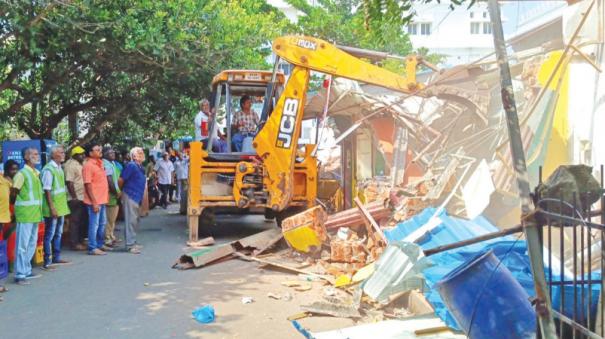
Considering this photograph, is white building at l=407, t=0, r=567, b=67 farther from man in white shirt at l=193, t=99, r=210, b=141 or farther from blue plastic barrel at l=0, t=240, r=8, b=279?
blue plastic barrel at l=0, t=240, r=8, b=279

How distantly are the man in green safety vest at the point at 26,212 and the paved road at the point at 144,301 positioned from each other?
0.28 meters

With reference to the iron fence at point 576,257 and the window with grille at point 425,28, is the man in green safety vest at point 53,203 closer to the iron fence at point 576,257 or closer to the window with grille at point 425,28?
the iron fence at point 576,257

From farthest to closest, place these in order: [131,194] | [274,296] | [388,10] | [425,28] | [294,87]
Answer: [425,28] < [131,194] < [294,87] < [274,296] < [388,10]

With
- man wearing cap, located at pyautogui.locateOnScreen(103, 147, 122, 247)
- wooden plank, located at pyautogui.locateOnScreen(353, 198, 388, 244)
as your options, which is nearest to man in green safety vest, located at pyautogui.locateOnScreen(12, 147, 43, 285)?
man wearing cap, located at pyautogui.locateOnScreen(103, 147, 122, 247)

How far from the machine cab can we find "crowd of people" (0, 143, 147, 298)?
1.57 m

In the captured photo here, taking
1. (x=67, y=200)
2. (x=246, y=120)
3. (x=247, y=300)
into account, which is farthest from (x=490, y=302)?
(x=246, y=120)

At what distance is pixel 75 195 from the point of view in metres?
9.13

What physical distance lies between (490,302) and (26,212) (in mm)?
5963

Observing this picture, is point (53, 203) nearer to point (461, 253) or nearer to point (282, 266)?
point (282, 266)

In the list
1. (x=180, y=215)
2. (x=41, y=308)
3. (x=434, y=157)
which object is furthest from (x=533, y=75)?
(x=180, y=215)

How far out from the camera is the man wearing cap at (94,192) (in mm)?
8938

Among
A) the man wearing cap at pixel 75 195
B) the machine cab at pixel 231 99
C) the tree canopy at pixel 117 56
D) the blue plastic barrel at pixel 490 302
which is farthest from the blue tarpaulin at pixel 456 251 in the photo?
the tree canopy at pixel 117 56

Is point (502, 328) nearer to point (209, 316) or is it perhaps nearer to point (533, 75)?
point (209, 316)

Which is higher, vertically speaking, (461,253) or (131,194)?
(131,194)
